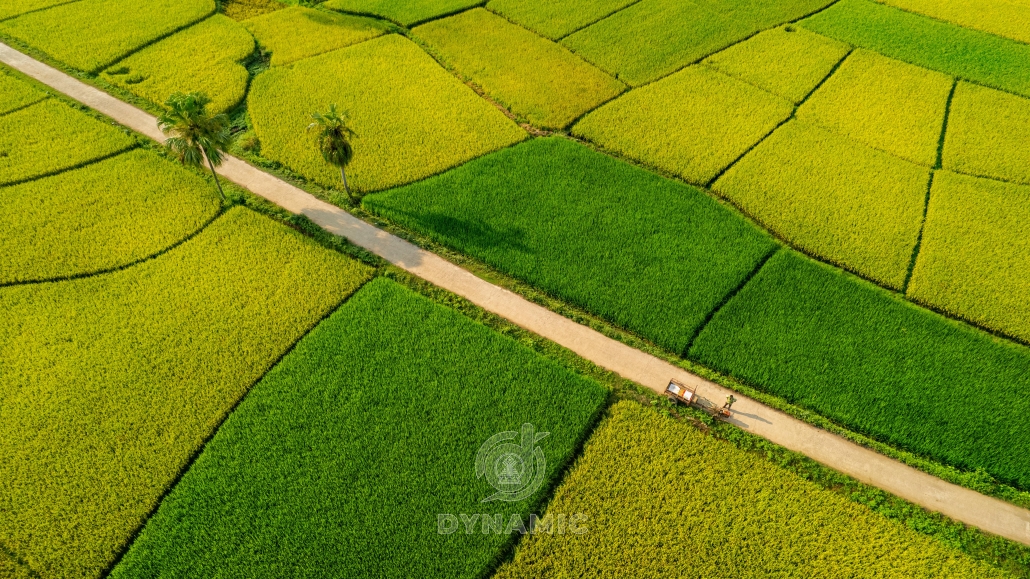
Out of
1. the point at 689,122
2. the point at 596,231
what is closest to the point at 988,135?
the point at 689,122

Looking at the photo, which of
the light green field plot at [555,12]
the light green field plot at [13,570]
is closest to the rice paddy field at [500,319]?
the light green field plot at [13,570]

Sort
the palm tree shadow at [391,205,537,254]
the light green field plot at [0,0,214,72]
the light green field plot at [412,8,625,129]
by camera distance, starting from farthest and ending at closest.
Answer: the light green field plot at [0,0,214,72]
the light green field plot at [412,8,625,129]
the palm tree shadow at [391,205,537,254]

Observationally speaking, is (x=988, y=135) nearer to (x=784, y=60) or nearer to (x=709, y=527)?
(x=784, y=60)

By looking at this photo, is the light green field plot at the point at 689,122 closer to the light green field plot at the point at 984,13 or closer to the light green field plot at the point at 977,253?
the light green field plot at the point at 977,253

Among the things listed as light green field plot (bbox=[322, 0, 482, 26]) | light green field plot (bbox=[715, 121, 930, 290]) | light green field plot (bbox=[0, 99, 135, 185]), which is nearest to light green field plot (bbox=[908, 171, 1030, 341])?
light green field plot (bbox=[715, 121, 930, 290])

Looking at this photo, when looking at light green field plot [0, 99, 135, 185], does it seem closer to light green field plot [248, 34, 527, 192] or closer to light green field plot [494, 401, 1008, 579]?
light green field plot [248, 34, 527, 192]

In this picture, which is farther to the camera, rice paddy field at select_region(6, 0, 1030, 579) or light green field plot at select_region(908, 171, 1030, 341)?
light green field plot at select_region(908, 171, 1030, 341)
